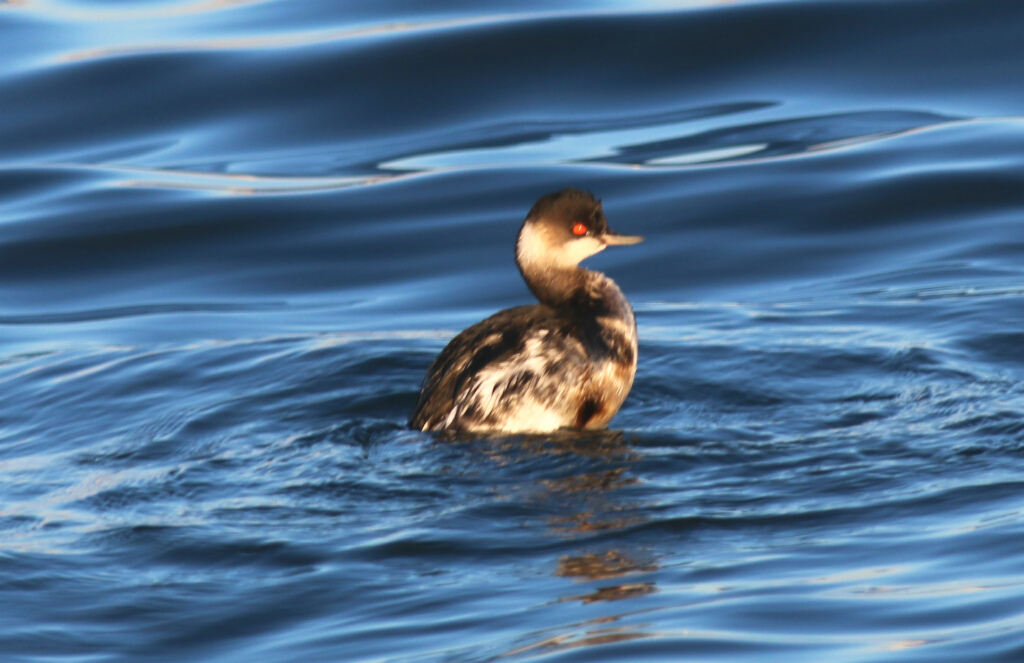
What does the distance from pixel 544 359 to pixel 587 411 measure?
292mm

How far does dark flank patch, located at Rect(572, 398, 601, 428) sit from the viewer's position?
263 inches

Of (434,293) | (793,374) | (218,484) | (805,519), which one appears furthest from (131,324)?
(805,519)

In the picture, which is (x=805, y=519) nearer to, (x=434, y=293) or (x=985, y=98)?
(x=434, y=293)

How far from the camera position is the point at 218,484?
607cm

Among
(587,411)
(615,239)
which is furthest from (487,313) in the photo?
(587,411)

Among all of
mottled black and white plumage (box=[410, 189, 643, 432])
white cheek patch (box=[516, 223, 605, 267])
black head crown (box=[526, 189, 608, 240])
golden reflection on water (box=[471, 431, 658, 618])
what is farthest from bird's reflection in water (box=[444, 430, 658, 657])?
black head crown (box=[526, 189, 608, 240])

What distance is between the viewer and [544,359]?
6609 mm

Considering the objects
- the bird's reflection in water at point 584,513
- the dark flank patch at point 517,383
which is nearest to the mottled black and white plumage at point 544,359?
the dark flank patch at point 517,383

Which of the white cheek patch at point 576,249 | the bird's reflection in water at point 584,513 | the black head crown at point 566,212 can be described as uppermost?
the black head crown at point 566,212

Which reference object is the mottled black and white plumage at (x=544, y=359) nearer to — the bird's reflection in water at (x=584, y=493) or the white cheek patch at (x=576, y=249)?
the white cheek patch at (x=576, y=249)

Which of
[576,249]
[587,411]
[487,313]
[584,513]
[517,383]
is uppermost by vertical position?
[487,313]

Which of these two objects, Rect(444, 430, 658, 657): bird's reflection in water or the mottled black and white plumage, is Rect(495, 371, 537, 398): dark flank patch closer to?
the mottled black and white plumage

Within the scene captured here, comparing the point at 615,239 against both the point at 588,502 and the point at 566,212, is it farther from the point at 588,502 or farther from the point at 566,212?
the point at 588,502

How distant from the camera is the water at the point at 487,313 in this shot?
483 cm
